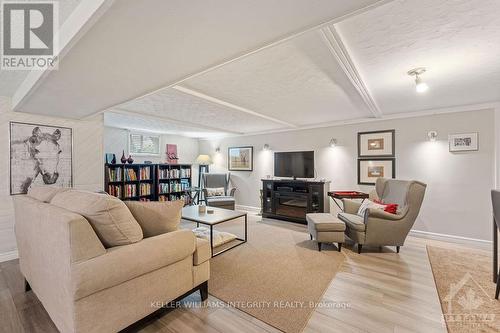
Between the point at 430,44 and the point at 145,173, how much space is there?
17.5 feet

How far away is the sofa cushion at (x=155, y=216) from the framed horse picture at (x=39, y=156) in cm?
246

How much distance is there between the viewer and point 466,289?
2.11m

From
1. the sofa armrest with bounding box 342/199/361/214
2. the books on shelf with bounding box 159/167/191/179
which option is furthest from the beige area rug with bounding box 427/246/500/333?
the books on shelf with bounding box 159/167/191/179

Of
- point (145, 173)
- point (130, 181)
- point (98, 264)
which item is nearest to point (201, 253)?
point (98, 264)

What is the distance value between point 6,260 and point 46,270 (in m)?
2.23

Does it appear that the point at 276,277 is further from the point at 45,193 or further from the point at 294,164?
the point at 294,164

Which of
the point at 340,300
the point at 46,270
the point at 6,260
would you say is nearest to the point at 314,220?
the point at 340,300

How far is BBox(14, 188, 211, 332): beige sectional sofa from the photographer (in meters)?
1.22

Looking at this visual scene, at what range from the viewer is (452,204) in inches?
139

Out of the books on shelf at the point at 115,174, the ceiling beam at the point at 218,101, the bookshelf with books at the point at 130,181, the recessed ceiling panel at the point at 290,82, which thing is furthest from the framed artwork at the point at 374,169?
the books on shelf at the point at 115,174

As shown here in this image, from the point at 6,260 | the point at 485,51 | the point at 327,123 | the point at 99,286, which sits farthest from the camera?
the point at 327,123

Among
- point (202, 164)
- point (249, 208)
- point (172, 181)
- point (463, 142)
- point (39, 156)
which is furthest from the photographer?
point (202, 164)

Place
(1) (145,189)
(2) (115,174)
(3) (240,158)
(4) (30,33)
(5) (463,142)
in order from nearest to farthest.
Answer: (4) (30,33)
(5) (463,142)
(2) (115,174)
(1) (145,189)
(3) (240,158)

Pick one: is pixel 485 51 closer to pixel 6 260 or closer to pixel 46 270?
pixel 46 270
